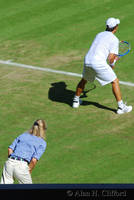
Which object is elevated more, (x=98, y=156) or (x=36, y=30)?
(x=36, y=30)

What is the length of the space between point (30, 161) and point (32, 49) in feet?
27.8

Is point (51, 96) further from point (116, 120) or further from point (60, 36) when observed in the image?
point (60, 36)

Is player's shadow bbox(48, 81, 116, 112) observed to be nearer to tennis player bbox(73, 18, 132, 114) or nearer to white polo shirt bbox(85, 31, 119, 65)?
tennis player bbox(73, 18, 132, 114)

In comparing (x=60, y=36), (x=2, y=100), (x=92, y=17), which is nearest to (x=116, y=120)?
(x=2, y=100)

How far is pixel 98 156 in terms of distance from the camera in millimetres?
10086

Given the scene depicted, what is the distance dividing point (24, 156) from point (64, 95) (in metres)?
5.17

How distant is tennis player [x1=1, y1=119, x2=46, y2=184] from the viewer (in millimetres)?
8102

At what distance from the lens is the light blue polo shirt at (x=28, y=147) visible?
8.16 meters

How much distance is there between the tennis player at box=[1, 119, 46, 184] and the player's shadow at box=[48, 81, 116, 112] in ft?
13.8

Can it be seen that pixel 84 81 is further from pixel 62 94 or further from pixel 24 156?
pixel 24 156
